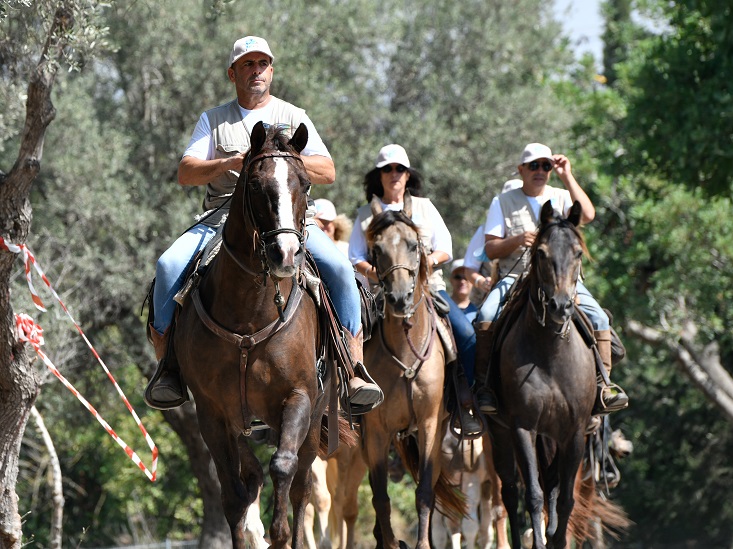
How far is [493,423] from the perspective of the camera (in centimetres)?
1148

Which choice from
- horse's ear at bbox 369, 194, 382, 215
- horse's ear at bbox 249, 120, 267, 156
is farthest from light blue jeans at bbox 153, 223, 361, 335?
horse's ear at bbox 369, 194, 382, 215

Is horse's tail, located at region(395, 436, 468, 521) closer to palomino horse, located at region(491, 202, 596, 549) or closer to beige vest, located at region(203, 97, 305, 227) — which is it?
palomino horse, located at region(491, 202, 596, 549)

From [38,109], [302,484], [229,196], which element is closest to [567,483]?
[302,484]

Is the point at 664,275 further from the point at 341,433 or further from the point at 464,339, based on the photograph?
the point at 341,433

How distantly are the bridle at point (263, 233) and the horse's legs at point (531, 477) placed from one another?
12.5ft

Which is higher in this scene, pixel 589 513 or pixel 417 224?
pixel 417 224

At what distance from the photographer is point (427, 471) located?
35.4 ft

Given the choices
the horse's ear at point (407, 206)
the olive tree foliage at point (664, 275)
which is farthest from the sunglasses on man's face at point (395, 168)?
the olive tree foliage at point (664, 275)

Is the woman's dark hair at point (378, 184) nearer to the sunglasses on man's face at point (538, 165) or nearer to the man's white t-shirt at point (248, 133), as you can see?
the sunglasses on man's face at point (538, 165)

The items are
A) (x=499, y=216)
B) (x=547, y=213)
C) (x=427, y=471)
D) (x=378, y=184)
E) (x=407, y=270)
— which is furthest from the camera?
(x=378, y=184)

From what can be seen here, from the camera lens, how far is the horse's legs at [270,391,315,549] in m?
7.27

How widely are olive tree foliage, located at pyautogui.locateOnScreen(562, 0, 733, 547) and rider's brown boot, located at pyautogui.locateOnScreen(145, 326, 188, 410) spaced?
1155 centimetres

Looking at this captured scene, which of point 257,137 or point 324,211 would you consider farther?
point 324,211

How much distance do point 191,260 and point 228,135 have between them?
3.24 feet
